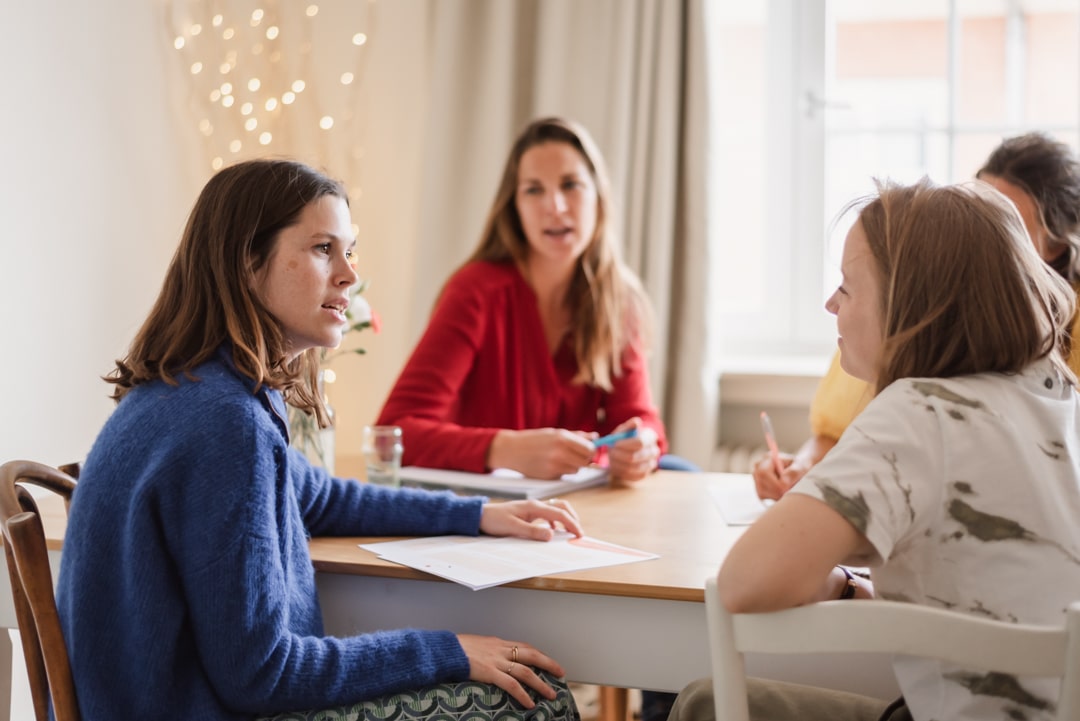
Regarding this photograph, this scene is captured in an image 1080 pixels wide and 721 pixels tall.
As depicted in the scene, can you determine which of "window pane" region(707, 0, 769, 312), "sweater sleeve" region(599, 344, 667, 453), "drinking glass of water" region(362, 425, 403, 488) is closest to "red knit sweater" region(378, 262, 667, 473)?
"sweater sleeve" region(599, 344, 667, 453)

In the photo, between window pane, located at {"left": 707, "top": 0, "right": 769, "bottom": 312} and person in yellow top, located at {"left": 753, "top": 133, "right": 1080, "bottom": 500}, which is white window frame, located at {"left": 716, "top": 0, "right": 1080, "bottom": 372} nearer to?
window pane, located at {"left": 707, "top": 0, "right": 769, "bottom": 312}

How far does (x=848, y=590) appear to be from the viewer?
47.4 inches

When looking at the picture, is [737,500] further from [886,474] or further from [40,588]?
[40,588]

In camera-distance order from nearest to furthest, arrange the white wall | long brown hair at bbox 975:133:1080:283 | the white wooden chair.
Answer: the white wooden chair, long brown hair at bbox 975:133:1080:283, the white wall

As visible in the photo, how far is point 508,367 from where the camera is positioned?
2.26 meters

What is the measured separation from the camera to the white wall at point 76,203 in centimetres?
204

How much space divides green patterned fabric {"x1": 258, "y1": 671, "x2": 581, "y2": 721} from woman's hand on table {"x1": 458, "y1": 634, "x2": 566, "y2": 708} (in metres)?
0.01

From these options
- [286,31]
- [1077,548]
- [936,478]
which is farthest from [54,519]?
[286,31]

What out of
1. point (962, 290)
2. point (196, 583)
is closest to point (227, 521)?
point (196, 583)

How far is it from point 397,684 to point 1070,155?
1323 mm

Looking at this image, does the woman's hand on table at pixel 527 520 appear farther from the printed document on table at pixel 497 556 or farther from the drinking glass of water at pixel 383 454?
the drinking glass of water at pixel 383 454

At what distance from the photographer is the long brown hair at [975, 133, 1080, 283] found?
5.51ft

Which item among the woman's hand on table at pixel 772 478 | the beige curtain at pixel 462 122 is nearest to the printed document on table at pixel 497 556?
the woman's hand on table at pixel 772 478

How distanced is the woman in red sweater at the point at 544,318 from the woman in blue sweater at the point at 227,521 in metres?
0.83
